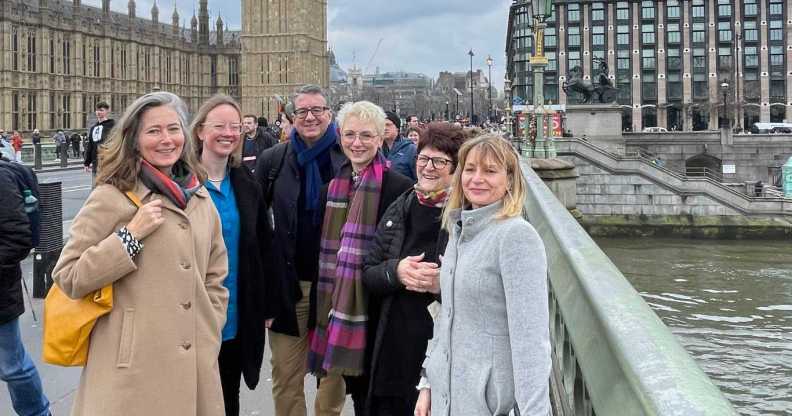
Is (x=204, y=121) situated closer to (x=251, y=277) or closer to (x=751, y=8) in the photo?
(x=251, y=277)

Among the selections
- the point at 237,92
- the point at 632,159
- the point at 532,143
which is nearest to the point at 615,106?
the point at 632,159

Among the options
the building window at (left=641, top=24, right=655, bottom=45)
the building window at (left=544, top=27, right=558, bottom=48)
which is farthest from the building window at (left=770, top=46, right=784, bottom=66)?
the building window at (left=544, top=27, right=558, bottom=48)

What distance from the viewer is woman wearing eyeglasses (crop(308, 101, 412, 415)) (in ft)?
12.4

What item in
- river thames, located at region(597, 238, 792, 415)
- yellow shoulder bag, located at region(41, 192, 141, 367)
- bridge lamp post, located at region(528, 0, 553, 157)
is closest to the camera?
yellow shoulder bag, located at region(41, 192, 141, 367)

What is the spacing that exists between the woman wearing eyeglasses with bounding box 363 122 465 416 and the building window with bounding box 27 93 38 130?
2266 inches

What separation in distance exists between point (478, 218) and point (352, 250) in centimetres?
129

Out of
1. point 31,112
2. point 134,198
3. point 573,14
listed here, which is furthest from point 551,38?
point 134,198

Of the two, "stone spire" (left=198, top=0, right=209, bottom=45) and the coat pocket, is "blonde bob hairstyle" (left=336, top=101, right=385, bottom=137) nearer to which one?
the coat pocket

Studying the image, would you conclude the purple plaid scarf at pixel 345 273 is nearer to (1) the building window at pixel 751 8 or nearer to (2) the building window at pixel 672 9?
(2) the building window at pixel 672 9

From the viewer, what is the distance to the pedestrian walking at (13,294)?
4164 millimetres

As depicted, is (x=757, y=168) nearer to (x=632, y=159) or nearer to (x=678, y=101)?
(x=632, y=159)

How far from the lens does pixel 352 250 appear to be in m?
3.81

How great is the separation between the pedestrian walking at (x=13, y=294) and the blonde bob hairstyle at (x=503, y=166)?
2.75 m

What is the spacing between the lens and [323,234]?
4.18m
